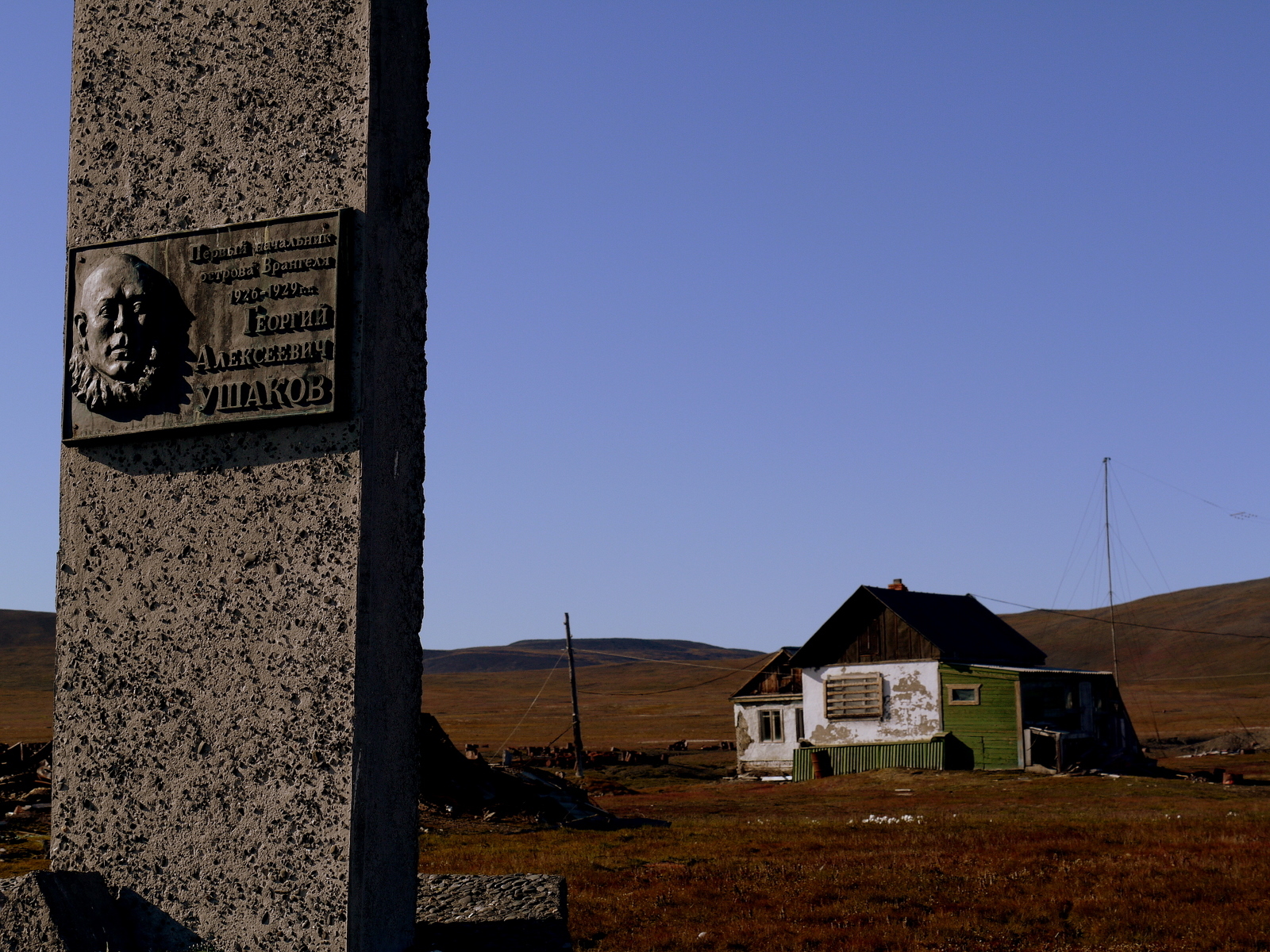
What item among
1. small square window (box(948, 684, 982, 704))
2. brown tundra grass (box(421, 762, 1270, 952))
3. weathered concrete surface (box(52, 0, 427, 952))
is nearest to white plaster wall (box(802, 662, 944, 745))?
small square window (box(948, 684, 982, 704))

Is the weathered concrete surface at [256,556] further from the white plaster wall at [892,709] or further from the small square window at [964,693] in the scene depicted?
the white plaster wall at [892,709]

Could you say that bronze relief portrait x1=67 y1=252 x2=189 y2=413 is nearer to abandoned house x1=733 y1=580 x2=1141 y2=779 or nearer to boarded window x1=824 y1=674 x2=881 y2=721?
abandoned house x1=733 y1=580 x2=1141 y2=779

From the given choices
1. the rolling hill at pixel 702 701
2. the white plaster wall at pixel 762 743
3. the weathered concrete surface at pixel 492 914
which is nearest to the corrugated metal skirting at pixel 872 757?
the white plaster wall at pixel 762 743

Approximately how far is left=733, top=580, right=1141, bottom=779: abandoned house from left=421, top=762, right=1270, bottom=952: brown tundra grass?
1804 centimetres

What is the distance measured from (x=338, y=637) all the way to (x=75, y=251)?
4.95 ft

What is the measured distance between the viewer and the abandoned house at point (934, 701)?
118 ft

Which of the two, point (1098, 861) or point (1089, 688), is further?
point (1089, 688)

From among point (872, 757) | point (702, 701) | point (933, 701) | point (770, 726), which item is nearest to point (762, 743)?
point (770, 726)

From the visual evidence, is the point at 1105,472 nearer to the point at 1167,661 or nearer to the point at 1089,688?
the point at 1089,688

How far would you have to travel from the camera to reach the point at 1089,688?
38.2m

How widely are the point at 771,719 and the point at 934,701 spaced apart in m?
8.74

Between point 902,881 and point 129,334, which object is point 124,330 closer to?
point 129,334

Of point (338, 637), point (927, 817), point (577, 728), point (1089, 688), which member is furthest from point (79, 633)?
point (577, 728)

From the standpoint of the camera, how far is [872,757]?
37.8 metres
